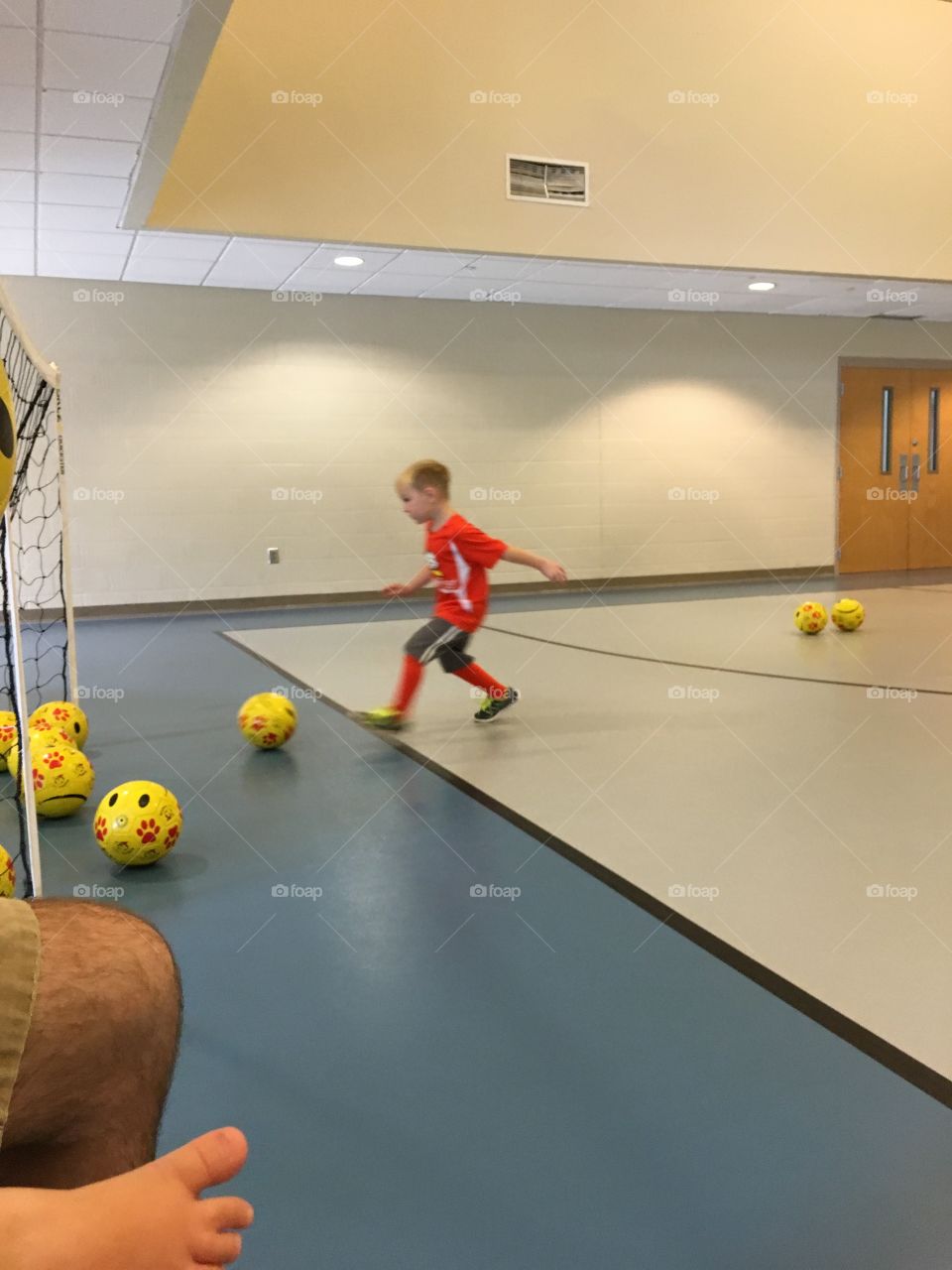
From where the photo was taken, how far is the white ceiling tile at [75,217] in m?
7.46

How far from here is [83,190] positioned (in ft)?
23.1

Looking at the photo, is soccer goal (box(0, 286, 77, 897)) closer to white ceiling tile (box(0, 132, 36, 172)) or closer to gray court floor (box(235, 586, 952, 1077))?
white ceiling tile (box(0, 132, 36, 172))

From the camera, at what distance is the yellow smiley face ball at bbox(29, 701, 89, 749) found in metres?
4.09

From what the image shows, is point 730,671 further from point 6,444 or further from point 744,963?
point 6,444

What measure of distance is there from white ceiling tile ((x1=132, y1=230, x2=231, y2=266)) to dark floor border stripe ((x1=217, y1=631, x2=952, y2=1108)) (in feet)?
19.5

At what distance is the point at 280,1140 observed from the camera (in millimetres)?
1700

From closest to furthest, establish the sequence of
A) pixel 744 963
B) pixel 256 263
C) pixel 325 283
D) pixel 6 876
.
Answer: pixel 744 963, pixel 6 876, pixel 256 263, pixel 325 283

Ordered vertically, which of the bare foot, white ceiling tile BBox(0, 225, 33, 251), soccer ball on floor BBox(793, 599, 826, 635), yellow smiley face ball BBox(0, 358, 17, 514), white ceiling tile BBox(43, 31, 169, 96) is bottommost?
the bare foot

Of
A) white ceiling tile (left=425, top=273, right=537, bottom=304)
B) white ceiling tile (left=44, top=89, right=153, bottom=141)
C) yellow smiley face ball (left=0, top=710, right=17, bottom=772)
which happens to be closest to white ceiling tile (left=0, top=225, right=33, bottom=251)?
white ceiling tile (left=44, top=89, right=153, bottom=141)

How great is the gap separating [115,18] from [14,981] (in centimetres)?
501

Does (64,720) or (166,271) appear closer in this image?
(64,720)

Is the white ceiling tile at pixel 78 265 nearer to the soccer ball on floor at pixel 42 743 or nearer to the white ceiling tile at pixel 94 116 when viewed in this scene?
the white ceiling tile at pixel 94 116

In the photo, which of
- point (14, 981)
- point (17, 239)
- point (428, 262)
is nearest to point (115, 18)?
point (17, 239)

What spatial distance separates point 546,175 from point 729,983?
8022 millimetres
